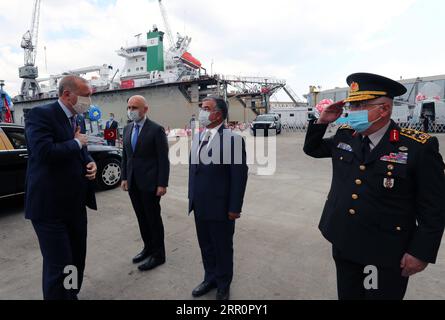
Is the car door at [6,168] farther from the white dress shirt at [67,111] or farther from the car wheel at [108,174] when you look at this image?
the white dress shirt at [67,111]

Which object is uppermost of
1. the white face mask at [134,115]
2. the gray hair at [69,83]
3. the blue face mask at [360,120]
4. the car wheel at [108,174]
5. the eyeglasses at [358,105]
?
the gray hair at [69,83]

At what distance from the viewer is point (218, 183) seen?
7.92 feet

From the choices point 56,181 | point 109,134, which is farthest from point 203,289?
point 109,134

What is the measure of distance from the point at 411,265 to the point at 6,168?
545cm

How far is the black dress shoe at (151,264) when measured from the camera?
115 inches

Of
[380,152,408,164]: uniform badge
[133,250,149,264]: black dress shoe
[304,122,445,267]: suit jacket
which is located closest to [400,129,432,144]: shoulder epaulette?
[304,122,445,267]: suit jacket

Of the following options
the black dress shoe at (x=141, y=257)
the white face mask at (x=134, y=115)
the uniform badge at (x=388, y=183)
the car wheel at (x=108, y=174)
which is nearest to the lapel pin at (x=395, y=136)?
the uniform badge at (x=388, y=183)

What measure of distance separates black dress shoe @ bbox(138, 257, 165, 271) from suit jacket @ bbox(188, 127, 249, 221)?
97cm

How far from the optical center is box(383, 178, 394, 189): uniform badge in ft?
5.06

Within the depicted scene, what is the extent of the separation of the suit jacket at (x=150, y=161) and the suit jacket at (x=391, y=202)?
6.16 ft

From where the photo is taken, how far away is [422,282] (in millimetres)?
2619

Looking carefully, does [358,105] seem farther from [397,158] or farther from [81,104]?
[81,104]

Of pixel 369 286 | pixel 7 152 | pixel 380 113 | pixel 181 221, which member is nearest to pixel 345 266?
pixel 369 286

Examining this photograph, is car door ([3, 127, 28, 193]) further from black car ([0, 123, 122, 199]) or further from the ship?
the ship
